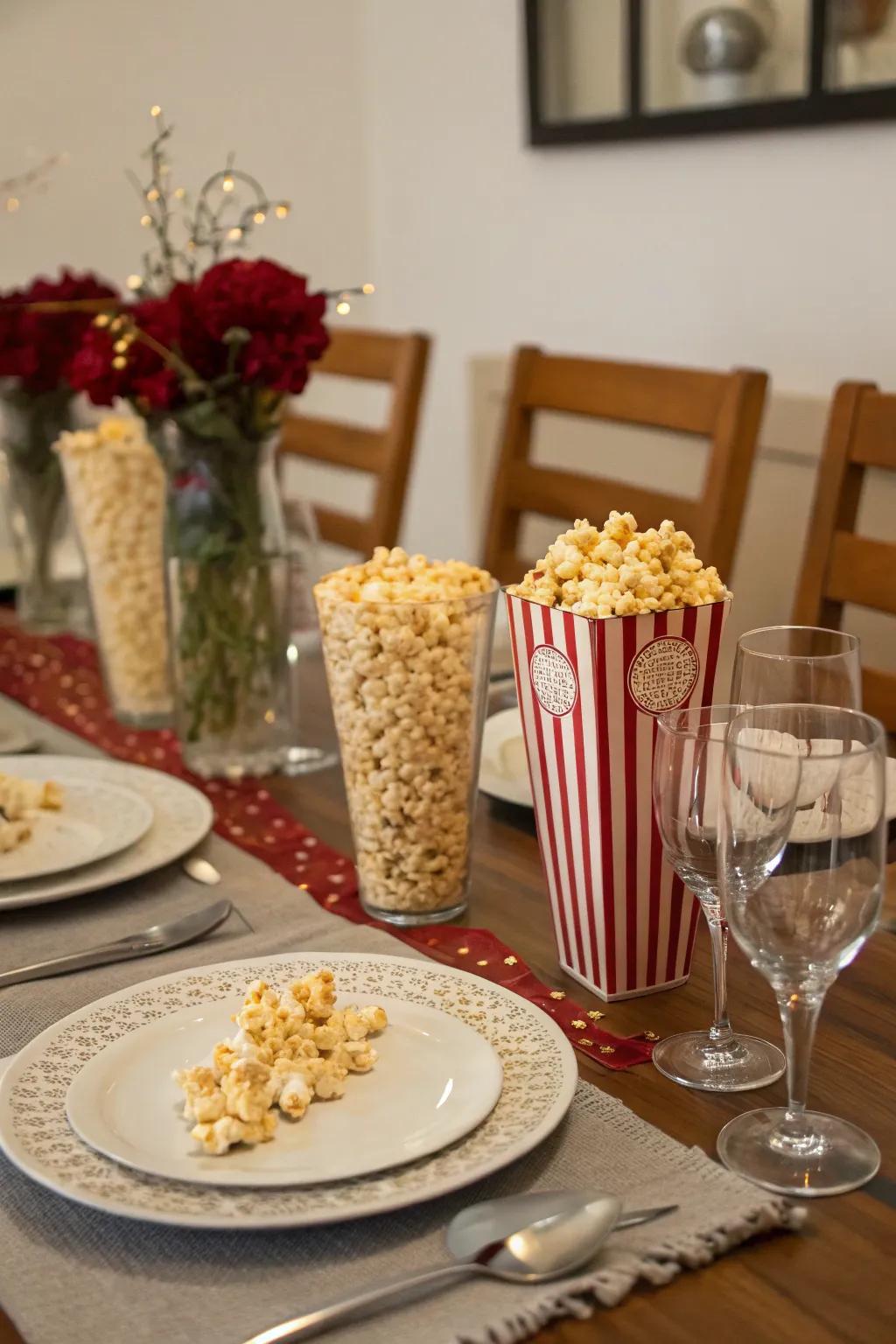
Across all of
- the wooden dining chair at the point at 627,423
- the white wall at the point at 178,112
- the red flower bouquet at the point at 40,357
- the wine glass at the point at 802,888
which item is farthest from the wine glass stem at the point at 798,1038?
the white wall at the point at 178,112

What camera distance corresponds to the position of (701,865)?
2.53 feet

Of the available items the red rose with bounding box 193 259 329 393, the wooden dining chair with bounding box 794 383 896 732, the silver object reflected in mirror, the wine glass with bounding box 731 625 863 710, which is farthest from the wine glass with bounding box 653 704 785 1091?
the silver object reflected in mirror

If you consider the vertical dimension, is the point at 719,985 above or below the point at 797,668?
below

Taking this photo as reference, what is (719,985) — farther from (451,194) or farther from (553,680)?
(451,194)

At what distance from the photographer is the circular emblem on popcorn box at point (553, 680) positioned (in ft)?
2.76

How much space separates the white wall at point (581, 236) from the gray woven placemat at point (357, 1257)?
179cm

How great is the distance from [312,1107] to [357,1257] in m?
0.10

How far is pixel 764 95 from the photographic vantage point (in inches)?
91.7

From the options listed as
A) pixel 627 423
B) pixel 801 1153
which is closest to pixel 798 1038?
pixel 801 1153

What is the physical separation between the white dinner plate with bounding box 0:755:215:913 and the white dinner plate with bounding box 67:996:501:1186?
24 centimetres

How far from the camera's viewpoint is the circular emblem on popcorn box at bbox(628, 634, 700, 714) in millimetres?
831

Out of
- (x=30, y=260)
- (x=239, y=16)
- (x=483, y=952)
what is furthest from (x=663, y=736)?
(x=239, y=16)

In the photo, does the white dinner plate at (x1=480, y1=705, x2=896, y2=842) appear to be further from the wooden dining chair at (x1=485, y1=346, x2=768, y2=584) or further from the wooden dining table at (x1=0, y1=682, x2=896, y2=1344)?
the wooden dining chair at (x1=485, y1=346, x2=768, y2=584)

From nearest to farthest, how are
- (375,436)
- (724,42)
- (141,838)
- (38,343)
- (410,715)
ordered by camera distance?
(410,715) < (141,838) < (38,343) < (375,436) < (724,42)
